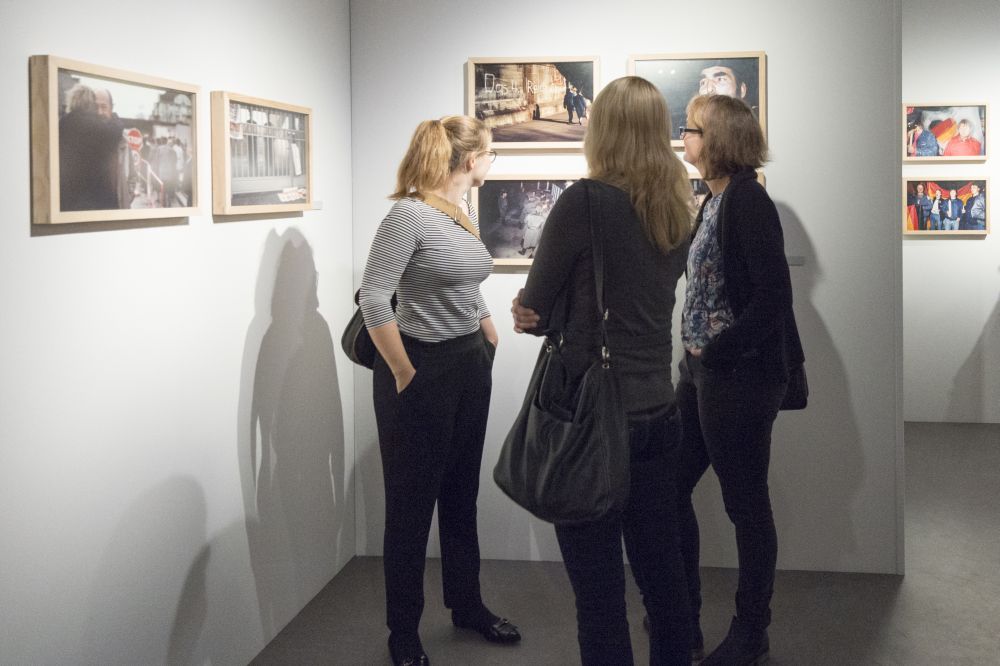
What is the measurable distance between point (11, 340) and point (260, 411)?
4.10ft

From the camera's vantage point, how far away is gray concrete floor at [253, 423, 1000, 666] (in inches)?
127

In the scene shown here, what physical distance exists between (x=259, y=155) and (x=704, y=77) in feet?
5.75

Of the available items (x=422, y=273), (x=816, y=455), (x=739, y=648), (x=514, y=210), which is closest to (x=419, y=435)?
(x=422, y=273)

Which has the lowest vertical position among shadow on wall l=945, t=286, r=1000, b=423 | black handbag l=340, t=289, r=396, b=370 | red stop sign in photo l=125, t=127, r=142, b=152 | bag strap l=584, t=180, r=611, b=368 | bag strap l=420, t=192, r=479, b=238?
shadow on wall l=945, t=286, r=1000, b=423

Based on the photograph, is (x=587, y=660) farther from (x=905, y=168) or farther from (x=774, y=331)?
(x=905, y=168)

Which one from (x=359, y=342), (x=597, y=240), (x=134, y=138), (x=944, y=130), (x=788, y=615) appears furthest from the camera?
(x=944, y=130)

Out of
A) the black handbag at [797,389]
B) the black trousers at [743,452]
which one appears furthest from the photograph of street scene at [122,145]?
the black handbag at [797,389]

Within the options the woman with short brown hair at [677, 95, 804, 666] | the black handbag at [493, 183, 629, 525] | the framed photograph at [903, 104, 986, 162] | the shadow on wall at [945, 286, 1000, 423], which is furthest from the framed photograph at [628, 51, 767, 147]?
the shadow on wall at [945, 286, 1000, 423]

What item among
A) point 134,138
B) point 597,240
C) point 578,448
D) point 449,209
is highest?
point 134,138

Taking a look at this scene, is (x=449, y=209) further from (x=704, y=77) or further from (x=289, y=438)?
(x=704, y=77)

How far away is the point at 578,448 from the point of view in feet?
7.01

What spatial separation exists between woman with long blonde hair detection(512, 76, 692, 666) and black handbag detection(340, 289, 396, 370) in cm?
94

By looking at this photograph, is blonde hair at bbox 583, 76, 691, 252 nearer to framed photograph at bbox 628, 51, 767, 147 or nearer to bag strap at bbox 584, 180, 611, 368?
bag strap at bbox 584, 180, 611, 368

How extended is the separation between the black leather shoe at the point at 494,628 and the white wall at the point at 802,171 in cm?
77
